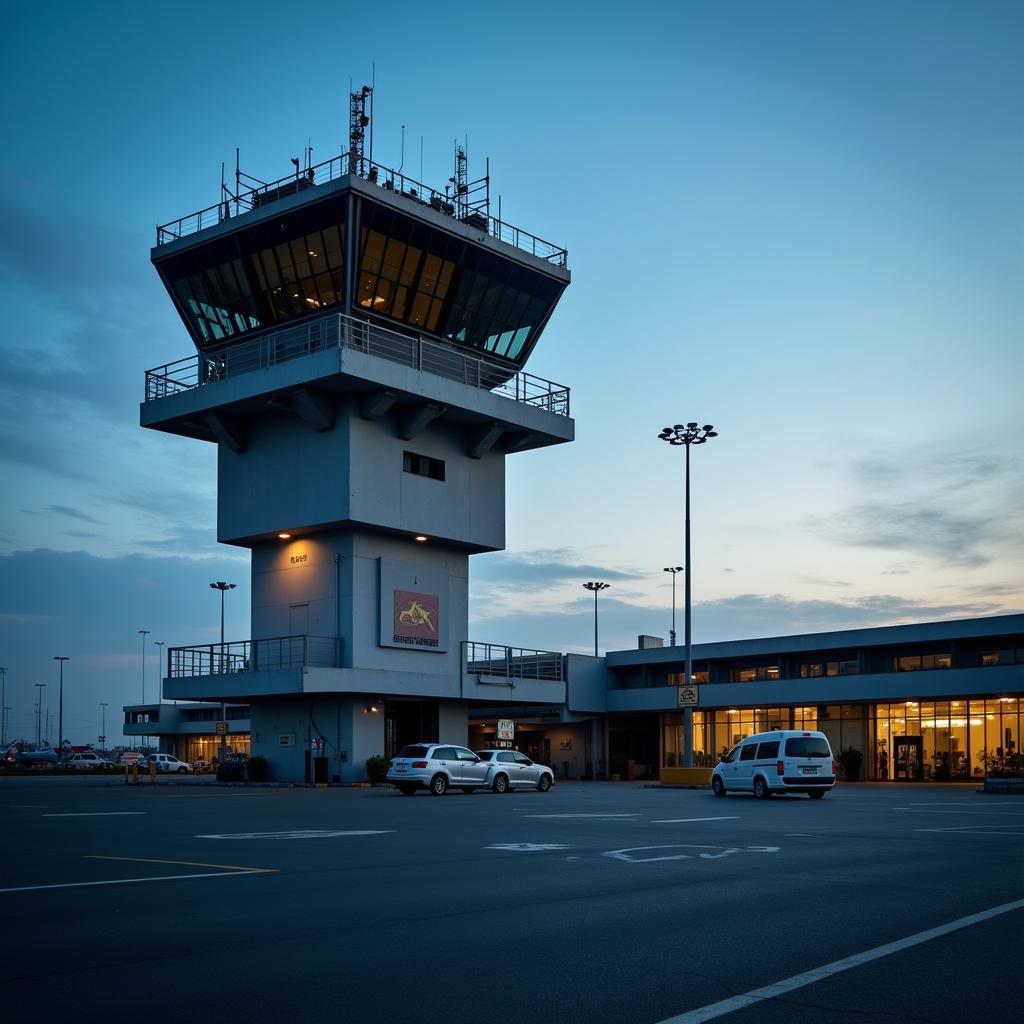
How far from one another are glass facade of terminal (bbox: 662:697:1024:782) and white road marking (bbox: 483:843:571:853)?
121ft

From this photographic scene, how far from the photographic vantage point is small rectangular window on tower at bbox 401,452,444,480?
4769 cm

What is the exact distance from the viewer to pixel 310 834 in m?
17.9

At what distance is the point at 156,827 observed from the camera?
19562mm

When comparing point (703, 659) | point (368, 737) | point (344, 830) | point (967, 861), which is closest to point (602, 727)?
point (703, 659)

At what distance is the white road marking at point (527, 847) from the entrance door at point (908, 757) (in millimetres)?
43474

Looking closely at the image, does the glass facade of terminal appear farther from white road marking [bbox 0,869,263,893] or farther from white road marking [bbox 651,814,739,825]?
white road marking [bbox 0,869,263,893]

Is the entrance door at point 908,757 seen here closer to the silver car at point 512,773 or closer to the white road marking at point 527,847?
the silver car at point 512,773

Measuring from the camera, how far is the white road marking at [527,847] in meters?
15.3

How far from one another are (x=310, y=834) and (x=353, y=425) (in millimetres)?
28548

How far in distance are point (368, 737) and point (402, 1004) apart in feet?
137

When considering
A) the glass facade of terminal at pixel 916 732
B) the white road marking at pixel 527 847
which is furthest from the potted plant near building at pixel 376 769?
the white road marking at pixel 527 847

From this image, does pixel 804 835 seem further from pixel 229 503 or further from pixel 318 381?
pixel 229 503

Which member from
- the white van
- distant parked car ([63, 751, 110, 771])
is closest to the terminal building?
the white van

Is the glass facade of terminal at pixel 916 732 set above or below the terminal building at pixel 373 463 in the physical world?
below
